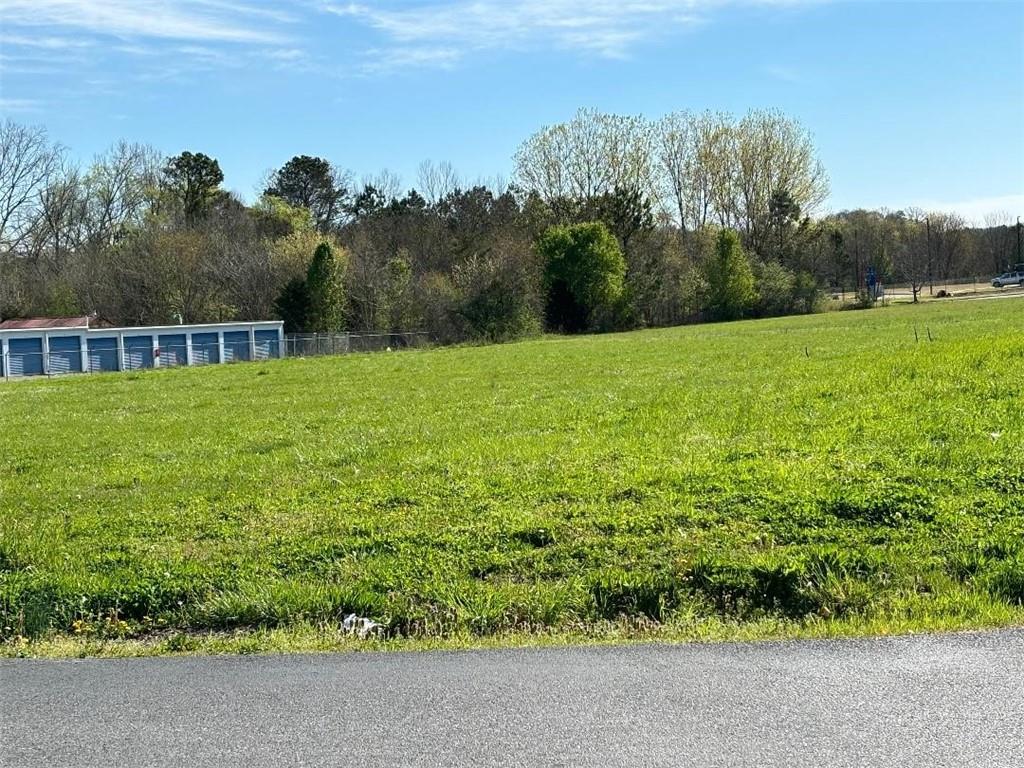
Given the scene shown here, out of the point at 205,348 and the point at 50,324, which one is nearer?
the point at 205,348

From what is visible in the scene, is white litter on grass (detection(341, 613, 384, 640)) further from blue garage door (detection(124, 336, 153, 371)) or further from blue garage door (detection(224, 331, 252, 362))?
blue garage door (detection(224, 331, 252, 362))

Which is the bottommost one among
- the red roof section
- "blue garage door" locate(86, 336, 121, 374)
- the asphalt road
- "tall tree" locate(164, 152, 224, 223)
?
the asphalt road

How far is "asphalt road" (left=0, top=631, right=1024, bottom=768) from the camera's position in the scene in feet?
12.1

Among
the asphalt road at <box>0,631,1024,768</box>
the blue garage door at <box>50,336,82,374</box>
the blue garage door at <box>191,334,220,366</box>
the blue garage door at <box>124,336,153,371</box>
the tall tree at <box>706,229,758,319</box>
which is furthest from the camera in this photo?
the tall tree at <box>706,229,758,319</box>

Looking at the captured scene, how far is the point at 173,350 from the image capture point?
5091 centimetres

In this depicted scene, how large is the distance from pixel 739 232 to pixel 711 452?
7894cm

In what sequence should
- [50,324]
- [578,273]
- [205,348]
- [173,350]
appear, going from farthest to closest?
[578,273] < [50,324] < [205,348] < [173,350]

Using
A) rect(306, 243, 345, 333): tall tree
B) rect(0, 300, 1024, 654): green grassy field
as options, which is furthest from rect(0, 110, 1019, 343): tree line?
rect(0, 300, 1024, 654): green grassy field

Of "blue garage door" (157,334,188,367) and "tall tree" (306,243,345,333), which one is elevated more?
"tall tree" (306,243,345,333)

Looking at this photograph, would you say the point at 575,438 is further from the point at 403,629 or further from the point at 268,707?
the point at 268,707

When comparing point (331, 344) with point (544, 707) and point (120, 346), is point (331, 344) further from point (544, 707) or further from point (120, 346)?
point (544, 707)

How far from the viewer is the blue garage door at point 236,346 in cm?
5194

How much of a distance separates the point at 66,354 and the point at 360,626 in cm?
4944

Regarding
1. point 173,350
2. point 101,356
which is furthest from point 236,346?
point 101,356
